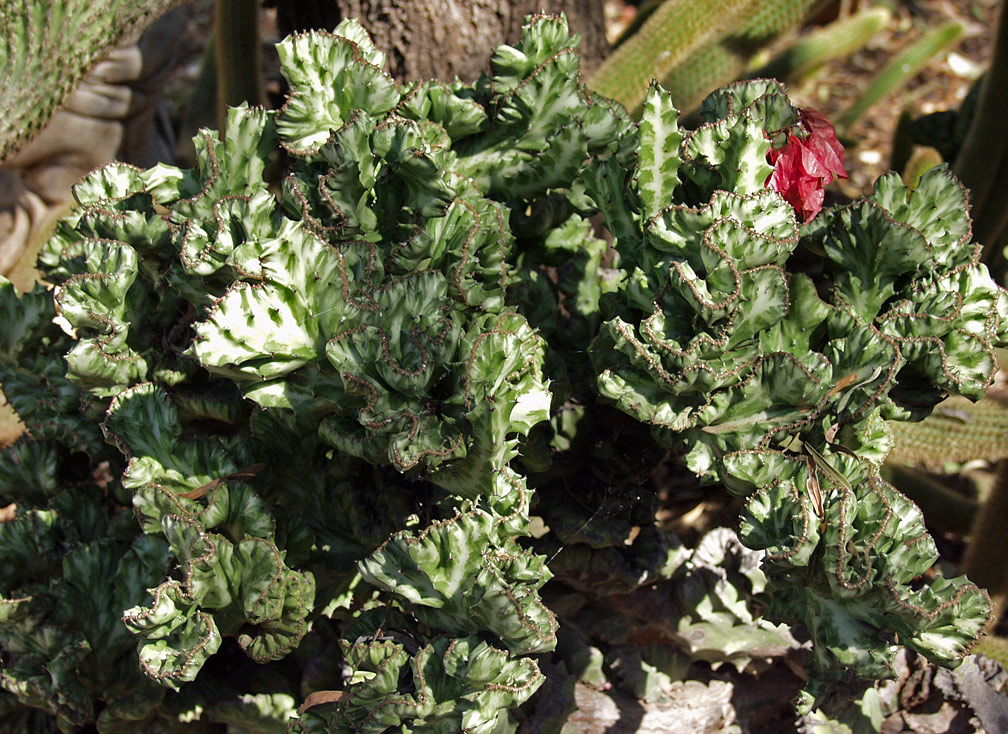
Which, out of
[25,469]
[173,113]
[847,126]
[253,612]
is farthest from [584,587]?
[173,113]

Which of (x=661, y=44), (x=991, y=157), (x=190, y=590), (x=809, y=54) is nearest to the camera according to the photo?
(x=190, y=590)

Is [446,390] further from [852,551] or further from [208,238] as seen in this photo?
[852,551]

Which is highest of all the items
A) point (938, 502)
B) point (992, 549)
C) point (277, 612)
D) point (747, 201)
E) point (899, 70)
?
point (747, 201)

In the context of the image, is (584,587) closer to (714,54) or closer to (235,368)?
(235,368)

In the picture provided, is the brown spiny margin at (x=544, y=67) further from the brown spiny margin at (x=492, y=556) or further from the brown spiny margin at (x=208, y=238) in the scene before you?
the brown spiny margin at (x=492, y=556)

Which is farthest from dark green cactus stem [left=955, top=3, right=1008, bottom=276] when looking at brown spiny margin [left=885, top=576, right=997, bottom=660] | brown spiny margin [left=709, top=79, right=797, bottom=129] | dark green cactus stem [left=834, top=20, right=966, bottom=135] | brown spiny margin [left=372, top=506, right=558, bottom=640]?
brown spiny margin [left=372, top=506, right=558, bottom=640]

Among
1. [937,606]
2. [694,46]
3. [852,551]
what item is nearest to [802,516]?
[852,551]

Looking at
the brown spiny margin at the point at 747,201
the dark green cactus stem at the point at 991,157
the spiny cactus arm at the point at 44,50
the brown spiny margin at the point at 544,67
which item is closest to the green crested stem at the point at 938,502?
the dark green cactus stem at the point at 991,157

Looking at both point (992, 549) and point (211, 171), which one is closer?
point (211, 171)
